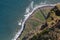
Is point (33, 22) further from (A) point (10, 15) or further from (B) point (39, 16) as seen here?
(A) point (10, 15)

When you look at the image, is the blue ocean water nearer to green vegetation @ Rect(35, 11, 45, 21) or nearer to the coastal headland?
the coastal headland

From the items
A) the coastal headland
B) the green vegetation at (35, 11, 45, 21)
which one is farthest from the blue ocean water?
the green vegetation at (35, 11, 45, 21)

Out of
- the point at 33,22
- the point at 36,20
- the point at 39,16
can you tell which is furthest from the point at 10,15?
the point at 39,16

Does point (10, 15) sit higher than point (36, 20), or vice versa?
point (10, 15)

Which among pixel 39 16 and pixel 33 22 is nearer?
pixel 33 22

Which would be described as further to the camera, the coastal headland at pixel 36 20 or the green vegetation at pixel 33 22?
the green vegetation at pixel 33 22

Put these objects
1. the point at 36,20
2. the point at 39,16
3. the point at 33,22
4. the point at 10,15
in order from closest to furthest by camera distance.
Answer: the point at 33,22, the point at 36,20, the point at 10,15, the point at 39,16

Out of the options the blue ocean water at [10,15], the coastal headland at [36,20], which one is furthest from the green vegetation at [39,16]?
the blue ocean water at [10,15]

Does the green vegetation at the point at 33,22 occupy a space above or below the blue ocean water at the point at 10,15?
below

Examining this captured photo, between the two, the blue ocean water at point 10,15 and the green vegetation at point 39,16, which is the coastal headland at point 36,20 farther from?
the blue ocean water at point 10,15
